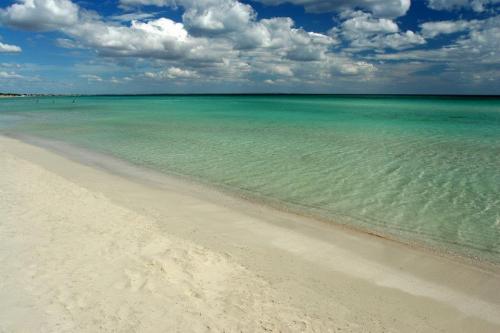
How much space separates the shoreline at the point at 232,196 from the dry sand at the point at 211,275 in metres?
0.22

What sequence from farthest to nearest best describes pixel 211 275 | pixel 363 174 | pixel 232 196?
pixel 363 174 < pixel 232 196 < pixel 211 275

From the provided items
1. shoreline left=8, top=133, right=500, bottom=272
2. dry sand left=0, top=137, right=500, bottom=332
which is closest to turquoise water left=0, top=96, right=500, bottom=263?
shoreline left=8, top=133, right=500, bottom=272

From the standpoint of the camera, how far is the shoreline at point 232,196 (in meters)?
6.81

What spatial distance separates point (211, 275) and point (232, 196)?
15.9 feet

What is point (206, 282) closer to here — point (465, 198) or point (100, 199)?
point (100, 199)

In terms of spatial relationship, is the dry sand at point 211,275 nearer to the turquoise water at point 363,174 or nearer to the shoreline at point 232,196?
the shoreline at point 232,196

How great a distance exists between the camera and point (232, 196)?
1023 cm

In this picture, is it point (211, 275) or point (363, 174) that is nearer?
point (211, 275)

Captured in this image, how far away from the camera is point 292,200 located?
982cm

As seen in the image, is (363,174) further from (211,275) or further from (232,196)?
(211,275)

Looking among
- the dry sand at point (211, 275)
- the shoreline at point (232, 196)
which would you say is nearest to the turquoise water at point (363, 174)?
the shoreline at point (232, 196)

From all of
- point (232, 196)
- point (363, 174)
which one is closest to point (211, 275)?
point (232, 196)

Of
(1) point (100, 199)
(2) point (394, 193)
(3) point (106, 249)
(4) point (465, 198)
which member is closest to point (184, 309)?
(3) point (106, 249)

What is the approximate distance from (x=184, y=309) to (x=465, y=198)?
857 centimetres
